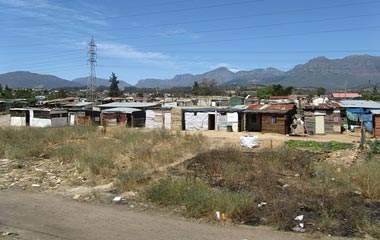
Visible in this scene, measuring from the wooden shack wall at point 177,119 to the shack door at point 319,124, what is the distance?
14.5 meters

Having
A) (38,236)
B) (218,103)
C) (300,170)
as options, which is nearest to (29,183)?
(38,236)

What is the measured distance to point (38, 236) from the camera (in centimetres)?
788

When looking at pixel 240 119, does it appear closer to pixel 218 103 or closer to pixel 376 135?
pixel 376 135

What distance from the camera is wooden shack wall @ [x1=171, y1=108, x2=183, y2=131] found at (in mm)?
41906

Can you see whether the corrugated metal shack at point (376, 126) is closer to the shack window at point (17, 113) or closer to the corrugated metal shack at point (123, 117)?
the corrugated metal shack at point (123, 117)

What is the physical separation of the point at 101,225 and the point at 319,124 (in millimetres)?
32734

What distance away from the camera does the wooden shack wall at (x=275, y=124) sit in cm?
3712

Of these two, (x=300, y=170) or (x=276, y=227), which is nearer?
(x=276, y=227)

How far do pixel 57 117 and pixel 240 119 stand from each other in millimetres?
22888

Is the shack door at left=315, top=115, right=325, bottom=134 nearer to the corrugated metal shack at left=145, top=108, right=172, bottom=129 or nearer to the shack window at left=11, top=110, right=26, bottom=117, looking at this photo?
the corrugated metal shack at left=145, top=108, right=172, bottom=129

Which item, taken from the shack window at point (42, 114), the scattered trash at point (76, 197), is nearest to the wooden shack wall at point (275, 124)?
the shack window at point (42, 114)

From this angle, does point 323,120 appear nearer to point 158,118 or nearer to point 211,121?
point 211,121

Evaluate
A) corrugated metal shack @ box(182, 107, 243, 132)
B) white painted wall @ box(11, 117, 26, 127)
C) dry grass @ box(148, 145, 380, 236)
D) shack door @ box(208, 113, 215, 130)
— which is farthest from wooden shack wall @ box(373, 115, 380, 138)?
white painted wall @ box(11, 117, 26, 127)

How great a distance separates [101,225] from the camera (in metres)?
8.66
